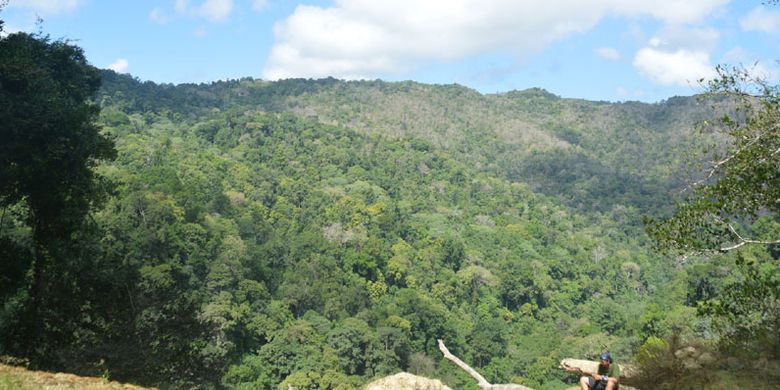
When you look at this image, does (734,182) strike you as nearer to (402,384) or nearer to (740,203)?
(740,203)

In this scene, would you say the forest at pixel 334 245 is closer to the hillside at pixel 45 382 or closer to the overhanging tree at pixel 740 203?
the overhanging tree at pixel 740 203

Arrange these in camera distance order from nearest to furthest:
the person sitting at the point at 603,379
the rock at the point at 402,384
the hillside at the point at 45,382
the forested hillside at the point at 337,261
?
the person sitting at the point at 603,379 → the hillside at the point at 45,382 → the rock at the point at 402,384 → the forested hillside at the point at 337,261

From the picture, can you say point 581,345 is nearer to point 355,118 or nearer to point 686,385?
point 686,385

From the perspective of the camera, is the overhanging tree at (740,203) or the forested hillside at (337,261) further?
the forested hillside at (337,261)

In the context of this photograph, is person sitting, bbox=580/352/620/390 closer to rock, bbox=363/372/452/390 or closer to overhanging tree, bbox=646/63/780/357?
overhanging tree, bbox=646/63/780/357

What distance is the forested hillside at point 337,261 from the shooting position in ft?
62.1

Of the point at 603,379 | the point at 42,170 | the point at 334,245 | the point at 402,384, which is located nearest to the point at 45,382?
the point at 402,384

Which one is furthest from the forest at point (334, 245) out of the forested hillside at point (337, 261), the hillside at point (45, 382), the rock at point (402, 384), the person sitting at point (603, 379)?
the hillside at point (45, 382)

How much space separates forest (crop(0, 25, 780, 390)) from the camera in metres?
15.1

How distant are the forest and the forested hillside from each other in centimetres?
20

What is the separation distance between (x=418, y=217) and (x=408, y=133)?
67.7 m

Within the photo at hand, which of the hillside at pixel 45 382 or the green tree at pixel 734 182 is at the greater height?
the green tree at pixel 734 182

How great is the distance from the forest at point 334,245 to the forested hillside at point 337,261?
0.65 ft

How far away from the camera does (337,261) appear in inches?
2571
